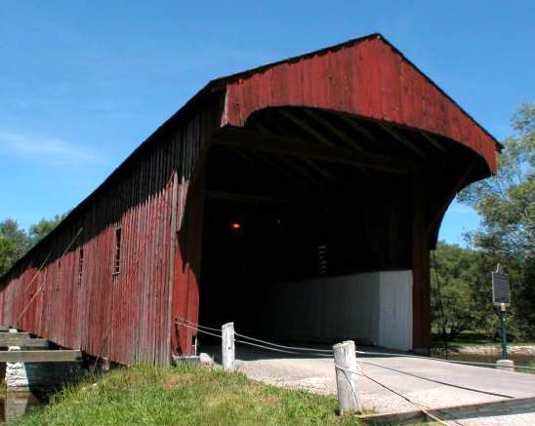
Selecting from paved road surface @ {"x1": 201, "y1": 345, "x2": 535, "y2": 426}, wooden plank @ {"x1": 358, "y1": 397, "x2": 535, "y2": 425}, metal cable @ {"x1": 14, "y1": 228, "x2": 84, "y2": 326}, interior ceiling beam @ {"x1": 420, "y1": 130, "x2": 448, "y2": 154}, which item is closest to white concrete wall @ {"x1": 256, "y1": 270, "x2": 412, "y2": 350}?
paved road surface @ {"x1": 201, "y1": 345, "x2": 535, "y2": 426}

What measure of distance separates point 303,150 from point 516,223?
19885 mm

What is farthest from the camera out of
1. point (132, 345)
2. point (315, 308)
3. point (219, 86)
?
point (315, 308)

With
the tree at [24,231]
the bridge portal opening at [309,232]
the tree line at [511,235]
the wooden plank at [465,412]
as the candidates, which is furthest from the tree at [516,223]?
the tree at [24,231]

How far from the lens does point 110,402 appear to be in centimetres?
851

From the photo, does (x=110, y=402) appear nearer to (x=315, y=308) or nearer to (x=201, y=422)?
(x=201, y=422)

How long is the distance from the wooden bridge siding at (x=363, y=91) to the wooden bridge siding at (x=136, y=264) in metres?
0.81

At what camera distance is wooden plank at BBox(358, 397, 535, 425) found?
241 inches

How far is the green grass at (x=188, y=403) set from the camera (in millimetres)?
6652

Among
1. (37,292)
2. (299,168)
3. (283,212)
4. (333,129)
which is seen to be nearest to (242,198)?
(283,212)

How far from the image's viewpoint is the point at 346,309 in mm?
15172

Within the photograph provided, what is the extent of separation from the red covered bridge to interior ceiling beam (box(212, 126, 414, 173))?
3 centimetres

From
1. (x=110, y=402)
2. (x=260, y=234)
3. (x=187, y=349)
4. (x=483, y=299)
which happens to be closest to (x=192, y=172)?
(x=187, y=349)

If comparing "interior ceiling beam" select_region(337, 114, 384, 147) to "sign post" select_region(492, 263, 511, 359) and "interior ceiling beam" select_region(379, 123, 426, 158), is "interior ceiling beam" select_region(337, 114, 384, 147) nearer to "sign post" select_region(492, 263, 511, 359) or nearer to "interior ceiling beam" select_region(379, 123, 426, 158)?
"interior ceiling beam" select_region(379, 123, 426, 158)

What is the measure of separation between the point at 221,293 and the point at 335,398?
46.2 feet
